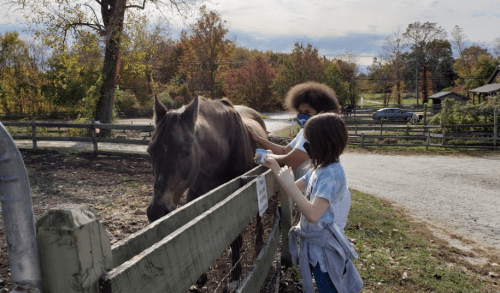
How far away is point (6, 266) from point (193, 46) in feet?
115

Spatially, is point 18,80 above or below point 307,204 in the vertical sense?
above

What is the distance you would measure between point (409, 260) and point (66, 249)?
16.6 ft

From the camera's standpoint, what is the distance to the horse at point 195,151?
2799 mm

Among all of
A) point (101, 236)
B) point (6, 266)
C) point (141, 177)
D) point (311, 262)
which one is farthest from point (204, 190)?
point (141, 177)

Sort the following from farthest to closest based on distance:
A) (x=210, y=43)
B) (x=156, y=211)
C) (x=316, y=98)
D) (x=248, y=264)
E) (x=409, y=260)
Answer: (x=210, y=43)
(x=409, y=260)
(x=316, y=98)
(x=248, y=264)
(x=156, y=211)

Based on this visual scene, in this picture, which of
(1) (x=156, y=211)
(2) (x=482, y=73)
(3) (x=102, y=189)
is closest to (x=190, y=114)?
(1) (x=156, y=211)

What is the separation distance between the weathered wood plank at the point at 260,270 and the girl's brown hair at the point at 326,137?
0.86 meters

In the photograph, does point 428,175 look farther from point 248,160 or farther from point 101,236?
point 101,236

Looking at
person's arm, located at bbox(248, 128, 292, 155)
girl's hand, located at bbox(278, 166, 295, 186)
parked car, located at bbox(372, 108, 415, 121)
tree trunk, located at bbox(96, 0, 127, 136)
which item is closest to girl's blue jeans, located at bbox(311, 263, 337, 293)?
girl's hand, located at bbox(278, 166, 295, 186)

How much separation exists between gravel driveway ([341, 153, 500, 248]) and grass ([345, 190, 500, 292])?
3.06ft

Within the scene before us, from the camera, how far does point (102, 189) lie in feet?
28.0

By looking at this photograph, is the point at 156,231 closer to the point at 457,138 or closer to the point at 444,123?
the point at 457,138

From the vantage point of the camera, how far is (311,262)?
240cm

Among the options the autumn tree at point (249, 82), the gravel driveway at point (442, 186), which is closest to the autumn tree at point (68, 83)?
the autumn tree at point (249, 82)
